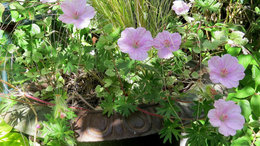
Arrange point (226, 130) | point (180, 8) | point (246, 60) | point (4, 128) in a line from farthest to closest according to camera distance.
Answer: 1. point (180, 8)
2. point (4, 128)
3. point (246, 60)
4. point (226, 130)

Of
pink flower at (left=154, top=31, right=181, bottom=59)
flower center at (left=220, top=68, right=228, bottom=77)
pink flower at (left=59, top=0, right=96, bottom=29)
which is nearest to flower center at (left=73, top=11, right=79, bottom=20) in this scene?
pink flower at (left=59, top=0, right=96, bottom=29)

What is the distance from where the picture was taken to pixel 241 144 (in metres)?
0.79

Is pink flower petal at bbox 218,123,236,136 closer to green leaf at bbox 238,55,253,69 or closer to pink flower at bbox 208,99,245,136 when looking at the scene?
pink flower at bbox 208,99,245,136

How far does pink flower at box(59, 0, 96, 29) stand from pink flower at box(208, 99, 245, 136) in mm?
442

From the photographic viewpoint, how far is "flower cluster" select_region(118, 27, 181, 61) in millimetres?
697

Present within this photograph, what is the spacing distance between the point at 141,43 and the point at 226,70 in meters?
0.26

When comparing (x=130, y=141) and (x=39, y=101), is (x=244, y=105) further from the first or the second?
(x=39, y=101)

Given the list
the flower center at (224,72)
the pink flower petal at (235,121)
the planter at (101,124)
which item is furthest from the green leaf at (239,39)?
the planter at (101,124)

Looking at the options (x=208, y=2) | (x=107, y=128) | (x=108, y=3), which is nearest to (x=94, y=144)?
(x=107, y=128)

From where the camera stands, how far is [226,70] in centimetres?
71

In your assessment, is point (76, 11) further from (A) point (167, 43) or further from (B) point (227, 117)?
(B) point (227, 117)

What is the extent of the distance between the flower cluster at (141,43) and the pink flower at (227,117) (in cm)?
22

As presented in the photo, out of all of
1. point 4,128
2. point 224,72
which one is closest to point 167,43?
point 224,72

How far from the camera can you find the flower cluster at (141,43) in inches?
27.5
